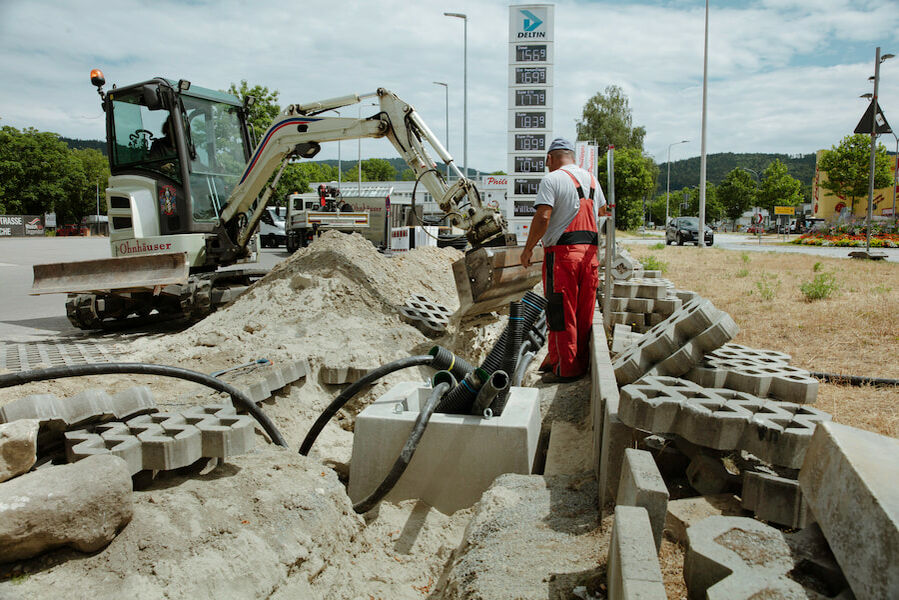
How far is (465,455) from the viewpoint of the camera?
3820mm

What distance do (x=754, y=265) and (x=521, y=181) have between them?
6.87 metres

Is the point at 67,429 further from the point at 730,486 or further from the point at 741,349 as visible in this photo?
the point at 741,349

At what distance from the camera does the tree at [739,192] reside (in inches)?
2867

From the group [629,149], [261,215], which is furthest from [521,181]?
[629,149]

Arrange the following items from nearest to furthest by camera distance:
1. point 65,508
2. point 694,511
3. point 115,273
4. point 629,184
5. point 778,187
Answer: point 65,508, point 694,511, point 115,273, point 629,184, point 778,187

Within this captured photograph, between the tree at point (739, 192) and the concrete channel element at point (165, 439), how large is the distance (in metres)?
77.3

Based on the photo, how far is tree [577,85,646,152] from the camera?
5412cm

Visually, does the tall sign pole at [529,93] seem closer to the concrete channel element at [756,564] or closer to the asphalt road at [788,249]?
the asphalt road at [788,249]

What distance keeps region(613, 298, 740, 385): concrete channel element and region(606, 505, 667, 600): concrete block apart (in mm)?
2036

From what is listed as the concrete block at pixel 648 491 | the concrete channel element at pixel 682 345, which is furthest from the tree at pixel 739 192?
the concrete block at pixel 648 491

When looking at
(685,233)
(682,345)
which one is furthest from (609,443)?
(685,233)

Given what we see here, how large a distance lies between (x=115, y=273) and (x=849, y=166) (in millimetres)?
45854

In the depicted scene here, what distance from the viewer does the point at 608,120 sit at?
5416cm

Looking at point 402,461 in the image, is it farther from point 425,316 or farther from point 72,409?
point 425,316
